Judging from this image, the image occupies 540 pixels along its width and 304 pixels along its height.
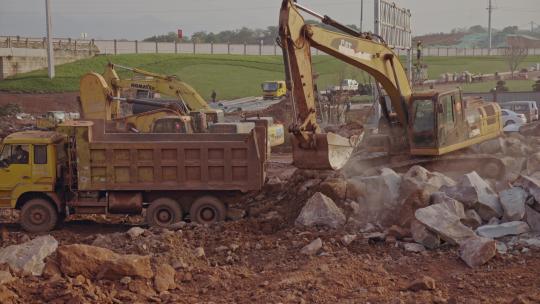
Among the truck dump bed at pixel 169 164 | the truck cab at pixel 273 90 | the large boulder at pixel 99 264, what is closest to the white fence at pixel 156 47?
the truck cab at pixel 273 90

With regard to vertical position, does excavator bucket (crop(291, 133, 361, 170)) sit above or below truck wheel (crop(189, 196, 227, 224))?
above

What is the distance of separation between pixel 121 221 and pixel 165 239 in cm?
430

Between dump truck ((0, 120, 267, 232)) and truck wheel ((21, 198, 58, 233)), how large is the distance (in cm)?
2

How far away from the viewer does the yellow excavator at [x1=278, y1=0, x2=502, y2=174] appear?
12.0 meters

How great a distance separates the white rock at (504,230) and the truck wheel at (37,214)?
8.10 meters

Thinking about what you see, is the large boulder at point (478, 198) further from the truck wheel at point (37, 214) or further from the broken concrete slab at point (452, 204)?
the truck wheel at point (37, 214)

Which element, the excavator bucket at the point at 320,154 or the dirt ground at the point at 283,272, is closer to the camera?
the dirt ground at the point at 283,272

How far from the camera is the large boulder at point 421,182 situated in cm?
1267

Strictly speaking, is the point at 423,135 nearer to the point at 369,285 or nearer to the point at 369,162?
the point at 369,162

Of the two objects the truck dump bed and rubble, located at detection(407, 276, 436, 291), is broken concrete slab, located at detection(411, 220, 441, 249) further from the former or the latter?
the truck dump bed

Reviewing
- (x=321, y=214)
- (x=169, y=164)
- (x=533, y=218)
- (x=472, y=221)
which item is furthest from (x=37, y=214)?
(x=533, y=218)

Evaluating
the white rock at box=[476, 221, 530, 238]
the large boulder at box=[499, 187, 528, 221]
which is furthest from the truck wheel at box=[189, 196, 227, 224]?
the large boulder at box=[499, 187, 528, 221]

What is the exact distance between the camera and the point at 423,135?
52.7ft

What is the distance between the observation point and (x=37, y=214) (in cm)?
1428
